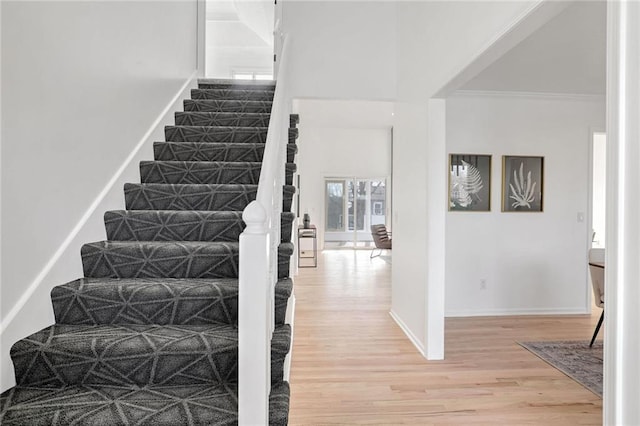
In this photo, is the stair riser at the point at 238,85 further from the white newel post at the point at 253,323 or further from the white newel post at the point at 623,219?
the white newel post at the point at 623,219

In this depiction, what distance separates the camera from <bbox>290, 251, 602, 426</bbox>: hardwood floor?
7.44 feet

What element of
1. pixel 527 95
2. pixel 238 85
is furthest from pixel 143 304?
pixel 527 95

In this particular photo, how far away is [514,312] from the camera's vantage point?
4.39 meters

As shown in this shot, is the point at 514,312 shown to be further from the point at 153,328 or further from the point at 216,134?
the point at 153,328

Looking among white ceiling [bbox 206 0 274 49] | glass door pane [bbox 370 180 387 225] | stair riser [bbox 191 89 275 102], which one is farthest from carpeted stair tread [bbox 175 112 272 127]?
glass door pane [bbox 370 180 387 225]

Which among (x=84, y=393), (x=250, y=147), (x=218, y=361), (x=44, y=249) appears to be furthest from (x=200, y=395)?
(x=250, y=147)

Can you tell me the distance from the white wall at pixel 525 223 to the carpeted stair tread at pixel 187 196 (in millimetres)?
2797

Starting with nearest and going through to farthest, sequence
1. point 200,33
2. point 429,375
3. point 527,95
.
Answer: point 429,375 < point 200,33 < point 527,95

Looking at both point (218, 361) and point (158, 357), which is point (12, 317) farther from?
point (218, 361)

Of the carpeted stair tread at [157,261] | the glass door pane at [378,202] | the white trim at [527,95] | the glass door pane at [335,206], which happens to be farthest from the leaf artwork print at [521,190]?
the glass door pane at [335,206]

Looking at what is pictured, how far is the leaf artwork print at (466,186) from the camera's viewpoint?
4.40m

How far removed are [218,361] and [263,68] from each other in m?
6.95

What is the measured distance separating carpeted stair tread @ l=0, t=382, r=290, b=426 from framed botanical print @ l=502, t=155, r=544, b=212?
3.82 m

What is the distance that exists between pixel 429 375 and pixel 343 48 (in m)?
3.28
